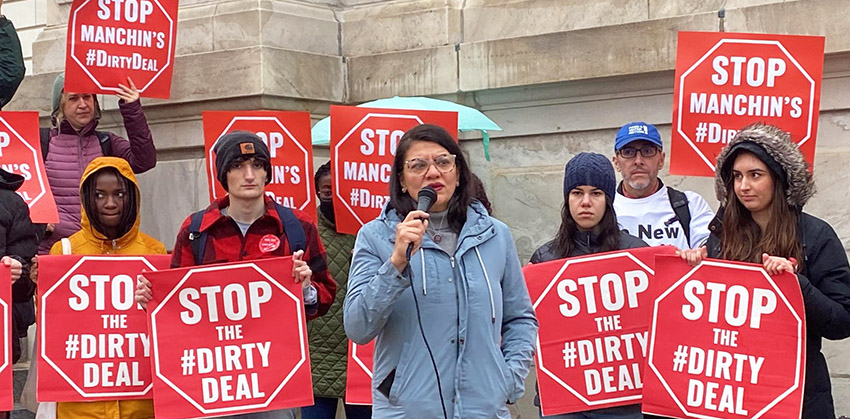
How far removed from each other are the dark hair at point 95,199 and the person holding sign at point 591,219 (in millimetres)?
1943

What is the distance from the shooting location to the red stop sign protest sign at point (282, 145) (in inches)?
295

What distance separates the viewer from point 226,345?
6.04m

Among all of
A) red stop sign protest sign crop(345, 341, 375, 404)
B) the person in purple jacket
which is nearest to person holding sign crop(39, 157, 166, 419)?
red stop sign protest sign crop(345, 341, 375, 404)

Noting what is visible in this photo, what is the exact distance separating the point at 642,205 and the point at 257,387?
6.75 feet

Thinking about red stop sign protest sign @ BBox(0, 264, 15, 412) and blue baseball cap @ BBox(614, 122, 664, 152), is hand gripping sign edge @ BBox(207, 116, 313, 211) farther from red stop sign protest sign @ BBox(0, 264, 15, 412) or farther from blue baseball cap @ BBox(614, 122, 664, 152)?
blue baseball cap @ BBox(614, 122, 664, 152)

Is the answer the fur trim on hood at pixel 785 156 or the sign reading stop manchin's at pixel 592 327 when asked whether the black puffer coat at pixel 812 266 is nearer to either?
the fur trim on hood at pixel 785 156

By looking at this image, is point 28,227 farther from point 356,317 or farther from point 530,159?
point 530,159

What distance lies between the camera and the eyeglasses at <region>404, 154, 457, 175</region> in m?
4.81

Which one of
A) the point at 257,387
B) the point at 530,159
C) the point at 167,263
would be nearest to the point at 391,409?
the point at 257,387

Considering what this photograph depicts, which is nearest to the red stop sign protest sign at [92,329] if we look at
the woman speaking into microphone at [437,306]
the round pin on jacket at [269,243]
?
the round pin on jacket at [269,243]

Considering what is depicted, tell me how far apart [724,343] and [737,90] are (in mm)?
1486

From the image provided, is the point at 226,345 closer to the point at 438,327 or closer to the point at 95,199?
the point at 95,199

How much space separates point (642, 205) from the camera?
21.9ft

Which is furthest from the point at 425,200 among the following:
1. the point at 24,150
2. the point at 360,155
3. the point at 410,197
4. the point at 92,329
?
the point at 24,150
